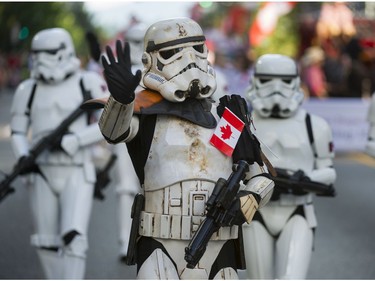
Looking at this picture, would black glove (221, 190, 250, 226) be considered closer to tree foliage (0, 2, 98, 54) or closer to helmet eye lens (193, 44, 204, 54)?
helmet eye lens (193, 44, 204, 54)

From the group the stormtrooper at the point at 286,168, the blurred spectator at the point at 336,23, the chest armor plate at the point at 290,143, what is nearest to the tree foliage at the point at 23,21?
the blurred spectator at the point at 336,23

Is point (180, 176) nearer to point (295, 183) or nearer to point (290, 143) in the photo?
point (295, 183)

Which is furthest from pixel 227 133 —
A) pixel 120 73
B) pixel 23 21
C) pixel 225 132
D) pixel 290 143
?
pixel 23 21

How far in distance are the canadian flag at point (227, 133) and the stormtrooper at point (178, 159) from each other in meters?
0.04

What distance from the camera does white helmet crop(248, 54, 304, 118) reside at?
9.30m

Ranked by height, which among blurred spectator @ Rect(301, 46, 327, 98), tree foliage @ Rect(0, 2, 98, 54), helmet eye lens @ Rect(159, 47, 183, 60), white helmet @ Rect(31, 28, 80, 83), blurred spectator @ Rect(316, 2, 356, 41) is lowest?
helmet eye lens @ Rect(159, 47, 183, 60)

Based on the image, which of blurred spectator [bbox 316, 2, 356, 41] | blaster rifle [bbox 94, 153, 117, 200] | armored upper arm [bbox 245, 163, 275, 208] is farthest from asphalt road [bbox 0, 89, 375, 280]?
blurred spectator [bbox 316, 2, 356, 41]

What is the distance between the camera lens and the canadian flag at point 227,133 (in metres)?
6.94

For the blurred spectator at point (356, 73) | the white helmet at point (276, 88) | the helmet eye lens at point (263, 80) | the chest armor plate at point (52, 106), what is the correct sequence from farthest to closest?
the blurred spectator at point (356, 73), the chest armor plate at point (52, 106), the helmet eye lens at point (263, 80), the white helmet at point (276, 88)

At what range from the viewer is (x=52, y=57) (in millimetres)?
10430

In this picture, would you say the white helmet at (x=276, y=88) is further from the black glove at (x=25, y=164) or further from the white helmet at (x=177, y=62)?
the white helmet at (x=177, y=62)

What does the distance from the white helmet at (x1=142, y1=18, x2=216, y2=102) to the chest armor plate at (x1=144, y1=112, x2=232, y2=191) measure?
18cm

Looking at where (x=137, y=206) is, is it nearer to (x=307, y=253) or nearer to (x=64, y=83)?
(x=307, y=253)

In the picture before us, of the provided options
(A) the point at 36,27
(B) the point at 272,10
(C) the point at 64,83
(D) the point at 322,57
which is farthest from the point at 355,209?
(A) the point at 36,27
